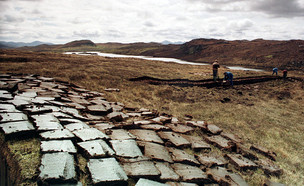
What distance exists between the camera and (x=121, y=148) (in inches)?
118

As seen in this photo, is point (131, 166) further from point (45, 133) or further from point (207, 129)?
point (207, 129)

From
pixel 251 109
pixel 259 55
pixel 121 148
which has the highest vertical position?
pixel 259 55

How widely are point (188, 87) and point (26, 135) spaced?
381 inches

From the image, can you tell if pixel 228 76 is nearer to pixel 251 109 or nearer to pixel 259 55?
pixel 251 109

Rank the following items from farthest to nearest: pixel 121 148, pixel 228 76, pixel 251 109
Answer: pixel 228 76, pixel 251 109, pixel 121 148

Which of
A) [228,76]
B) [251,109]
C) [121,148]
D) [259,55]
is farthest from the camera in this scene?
[259,55]

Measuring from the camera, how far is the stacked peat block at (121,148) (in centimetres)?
234

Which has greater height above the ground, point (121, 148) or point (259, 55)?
point (259, 55)

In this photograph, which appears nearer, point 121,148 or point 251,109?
point 121,148

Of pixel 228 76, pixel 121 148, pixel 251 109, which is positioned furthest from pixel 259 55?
pixel 121 148

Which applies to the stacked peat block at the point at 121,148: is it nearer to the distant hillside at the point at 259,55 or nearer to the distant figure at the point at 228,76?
the distant figure at the point at 228,76

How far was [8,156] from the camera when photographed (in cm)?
241

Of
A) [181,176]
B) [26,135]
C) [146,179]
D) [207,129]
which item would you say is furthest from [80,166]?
[207,129]

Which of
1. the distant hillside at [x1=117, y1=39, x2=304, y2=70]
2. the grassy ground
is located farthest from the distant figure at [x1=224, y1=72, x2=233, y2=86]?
the distant hillside at [x1=117, y1=39, x2=304, y2=70]
